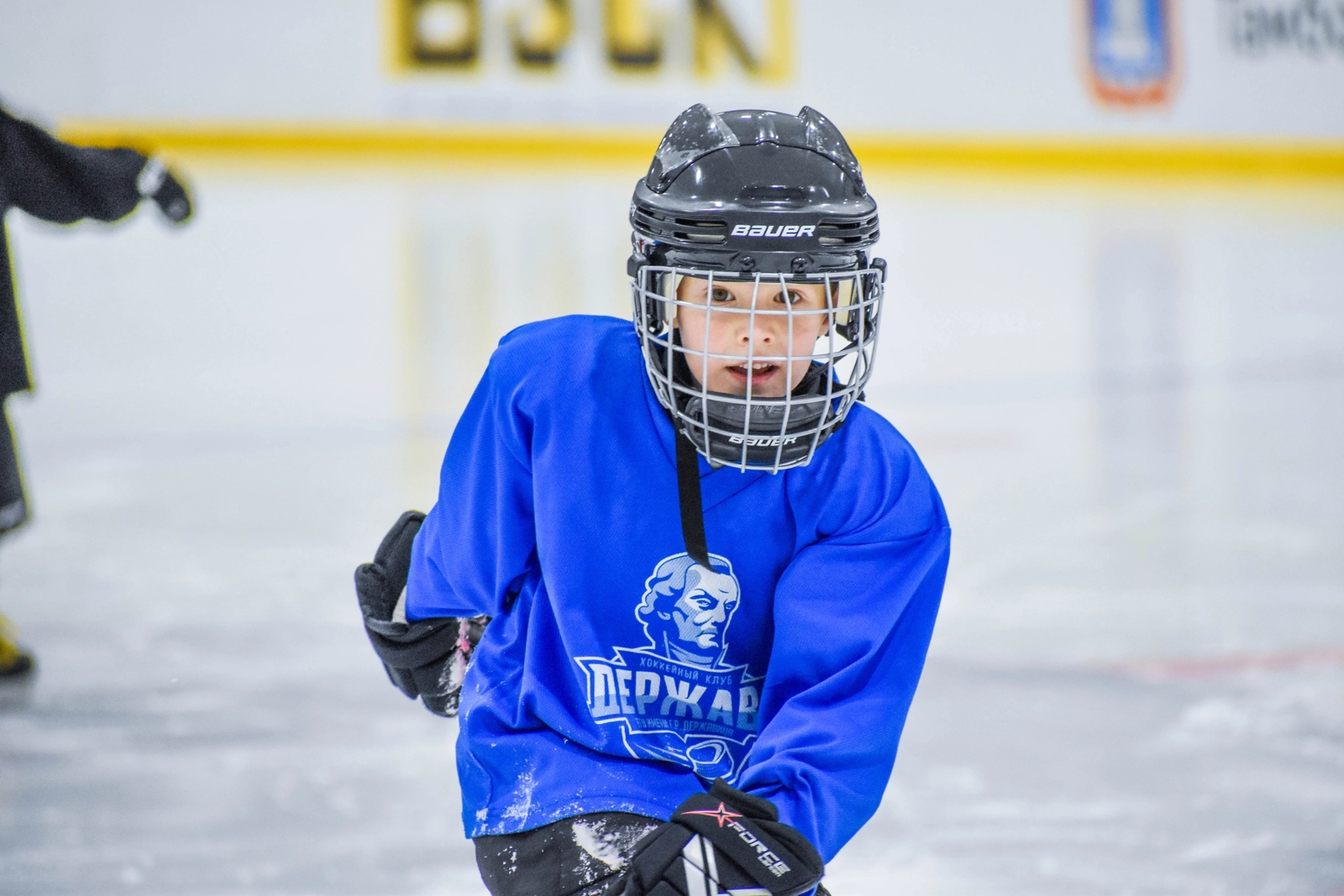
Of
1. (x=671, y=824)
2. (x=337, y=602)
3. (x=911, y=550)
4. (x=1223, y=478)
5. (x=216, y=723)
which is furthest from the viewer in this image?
(x=1223, y=478)

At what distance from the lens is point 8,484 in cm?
226

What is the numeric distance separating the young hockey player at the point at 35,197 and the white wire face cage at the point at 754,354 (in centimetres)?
143

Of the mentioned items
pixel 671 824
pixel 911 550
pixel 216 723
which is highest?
pixel 911 550

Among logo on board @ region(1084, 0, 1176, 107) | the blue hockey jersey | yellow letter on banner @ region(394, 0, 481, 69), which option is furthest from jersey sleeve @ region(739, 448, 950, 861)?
logo on board @ region(1084, 0, 1176, 107)

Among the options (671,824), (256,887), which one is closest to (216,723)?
(256,887)

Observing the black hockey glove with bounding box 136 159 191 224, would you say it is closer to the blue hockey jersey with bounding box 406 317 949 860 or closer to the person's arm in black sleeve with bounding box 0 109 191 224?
the person's arm in black sleeve with bounding box 0 109 191 224

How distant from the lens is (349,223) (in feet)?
19.6

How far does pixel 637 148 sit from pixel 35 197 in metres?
4.60

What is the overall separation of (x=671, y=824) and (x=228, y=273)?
4789 millimetres

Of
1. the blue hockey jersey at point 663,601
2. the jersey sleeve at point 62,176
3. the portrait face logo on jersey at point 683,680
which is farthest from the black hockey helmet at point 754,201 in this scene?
the jersey sleeve at point 62,176

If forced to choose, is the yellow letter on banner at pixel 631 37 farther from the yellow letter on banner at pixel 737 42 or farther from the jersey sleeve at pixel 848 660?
the jersey sleeve at pixel 848 660

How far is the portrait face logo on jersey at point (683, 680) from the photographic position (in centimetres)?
121

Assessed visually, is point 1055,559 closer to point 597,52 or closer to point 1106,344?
point 1106,344

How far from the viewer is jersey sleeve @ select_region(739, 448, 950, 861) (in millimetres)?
1122
